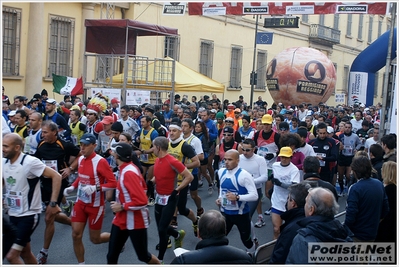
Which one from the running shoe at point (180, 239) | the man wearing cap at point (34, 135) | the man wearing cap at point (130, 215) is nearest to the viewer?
the man wearing cap at point (130, 215)

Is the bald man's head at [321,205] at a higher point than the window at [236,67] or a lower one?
lower

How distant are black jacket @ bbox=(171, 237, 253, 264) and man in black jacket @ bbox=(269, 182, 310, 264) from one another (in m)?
0.42

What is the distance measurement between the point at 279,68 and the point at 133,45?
8.87 m

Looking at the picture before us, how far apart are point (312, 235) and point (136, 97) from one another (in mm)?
12931

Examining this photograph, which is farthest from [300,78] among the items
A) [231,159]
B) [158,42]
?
[231,159]

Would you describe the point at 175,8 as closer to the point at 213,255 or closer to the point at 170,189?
the point at 170,189

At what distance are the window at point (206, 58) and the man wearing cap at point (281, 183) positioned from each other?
877 inches

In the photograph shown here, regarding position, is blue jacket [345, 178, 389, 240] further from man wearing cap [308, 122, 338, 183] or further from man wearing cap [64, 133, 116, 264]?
man wearing cap [308, 122, 338, 183]

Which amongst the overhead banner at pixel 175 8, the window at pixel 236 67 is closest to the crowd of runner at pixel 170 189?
the overhead banner at pixel 175 8

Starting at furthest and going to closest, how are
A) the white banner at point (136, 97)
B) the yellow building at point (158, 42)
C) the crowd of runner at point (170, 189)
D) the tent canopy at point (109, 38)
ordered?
1. the yellow building at point (158, 42)
2. the tent canopy at point (109, 38)
3. the white banner at point (136, 97)
4. the crowd of runner at point (170, 189)

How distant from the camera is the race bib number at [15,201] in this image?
584 centimetres

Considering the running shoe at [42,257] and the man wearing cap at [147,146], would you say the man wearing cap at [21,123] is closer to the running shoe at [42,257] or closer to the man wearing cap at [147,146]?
the man wearing cap at [147,146]

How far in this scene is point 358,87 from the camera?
2814 centimetres

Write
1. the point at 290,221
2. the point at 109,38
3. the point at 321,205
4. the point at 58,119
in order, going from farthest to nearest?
the point at 109,38 → the point at 58,119 → the point at 290,221 → the point at 321,205
